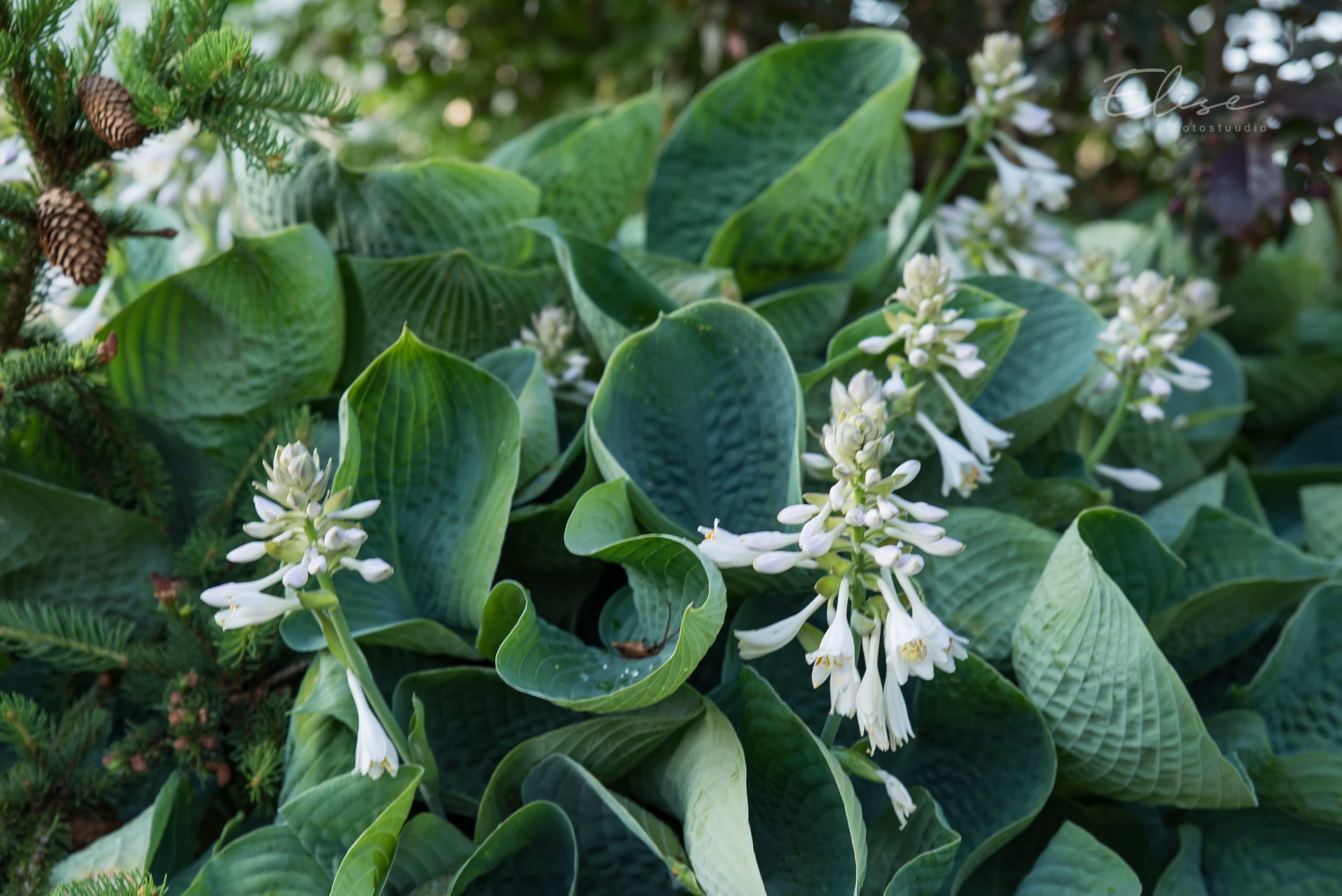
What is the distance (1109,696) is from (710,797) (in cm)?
26

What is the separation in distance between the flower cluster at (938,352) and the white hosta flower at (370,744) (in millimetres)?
377

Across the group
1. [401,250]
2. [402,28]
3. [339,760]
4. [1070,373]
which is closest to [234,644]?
[339,760]

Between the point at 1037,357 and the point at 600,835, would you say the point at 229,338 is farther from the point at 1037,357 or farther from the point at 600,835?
the point at 1037,357

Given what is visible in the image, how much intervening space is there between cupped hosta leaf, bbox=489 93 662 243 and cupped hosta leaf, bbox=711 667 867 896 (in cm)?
54

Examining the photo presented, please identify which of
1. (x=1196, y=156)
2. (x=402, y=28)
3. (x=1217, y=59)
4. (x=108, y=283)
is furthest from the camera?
(x=402, y=28)

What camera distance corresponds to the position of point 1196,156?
1143 millimetres

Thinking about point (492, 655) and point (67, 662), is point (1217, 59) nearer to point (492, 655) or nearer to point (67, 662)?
point (492, 655)

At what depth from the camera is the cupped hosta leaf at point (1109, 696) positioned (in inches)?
24.1

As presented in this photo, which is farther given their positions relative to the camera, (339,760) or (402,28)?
(402,28)

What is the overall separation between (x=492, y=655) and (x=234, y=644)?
0.54 feet

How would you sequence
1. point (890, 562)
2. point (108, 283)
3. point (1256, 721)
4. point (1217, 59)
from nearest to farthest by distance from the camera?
point (890, 562) < point (1256, 721) < point (108, 283) < point (1217, 59)

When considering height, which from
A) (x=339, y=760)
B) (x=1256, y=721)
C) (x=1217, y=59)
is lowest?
(x=1256, y=721)

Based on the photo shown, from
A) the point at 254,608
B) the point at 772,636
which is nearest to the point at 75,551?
the point at 254,608

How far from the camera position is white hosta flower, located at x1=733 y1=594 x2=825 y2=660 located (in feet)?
1.88
